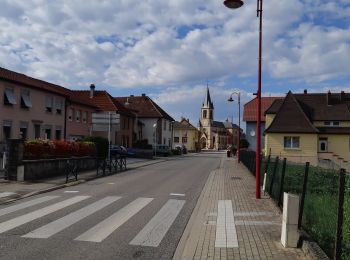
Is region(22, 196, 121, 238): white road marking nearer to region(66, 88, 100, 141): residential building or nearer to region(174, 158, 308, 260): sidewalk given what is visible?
region(174, 158, 308, 260): sidewalk

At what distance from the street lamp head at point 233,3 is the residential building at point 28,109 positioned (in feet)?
80.5

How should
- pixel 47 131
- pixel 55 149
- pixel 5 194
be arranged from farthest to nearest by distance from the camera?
pixel 47 131, pixel 55 149, pixel 5 194

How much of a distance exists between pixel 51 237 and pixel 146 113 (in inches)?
2926

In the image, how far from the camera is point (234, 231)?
1034 centimetres

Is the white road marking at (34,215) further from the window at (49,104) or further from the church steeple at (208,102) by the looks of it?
the church steeple at (208,102)

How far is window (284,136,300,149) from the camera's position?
178ft

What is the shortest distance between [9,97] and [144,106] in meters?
49.9

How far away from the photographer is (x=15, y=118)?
37.3m

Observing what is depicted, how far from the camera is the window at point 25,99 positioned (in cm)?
3819

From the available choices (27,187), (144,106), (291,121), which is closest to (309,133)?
(291,121)

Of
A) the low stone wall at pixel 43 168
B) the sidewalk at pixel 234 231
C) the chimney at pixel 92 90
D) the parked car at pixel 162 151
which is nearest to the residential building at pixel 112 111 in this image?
the chimney at pixel 92 90

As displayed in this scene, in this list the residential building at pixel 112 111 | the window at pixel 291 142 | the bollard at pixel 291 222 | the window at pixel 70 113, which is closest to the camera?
the bollard at pixel 291 222

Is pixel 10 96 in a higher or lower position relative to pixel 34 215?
higher

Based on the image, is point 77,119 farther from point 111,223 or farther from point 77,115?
point 111,223
